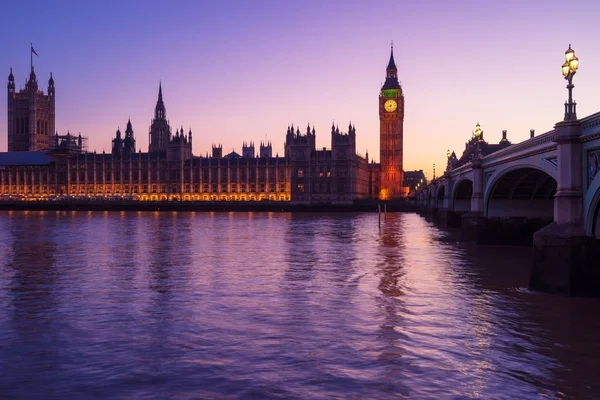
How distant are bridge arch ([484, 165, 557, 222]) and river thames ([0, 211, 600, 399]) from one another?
10887 mm

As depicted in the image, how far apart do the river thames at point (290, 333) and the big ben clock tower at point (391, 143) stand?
Answer: 142m

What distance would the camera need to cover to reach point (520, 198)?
38500 millimetres

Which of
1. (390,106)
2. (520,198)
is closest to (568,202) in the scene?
(520,198)

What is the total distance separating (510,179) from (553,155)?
47.0ft

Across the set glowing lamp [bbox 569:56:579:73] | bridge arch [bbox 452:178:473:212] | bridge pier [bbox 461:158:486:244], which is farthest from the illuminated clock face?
glowing lamp [bbox 569:56:579:73]

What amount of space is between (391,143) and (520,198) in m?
133

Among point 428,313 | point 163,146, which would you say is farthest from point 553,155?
point 163,146

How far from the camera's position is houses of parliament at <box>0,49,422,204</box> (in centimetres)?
14800

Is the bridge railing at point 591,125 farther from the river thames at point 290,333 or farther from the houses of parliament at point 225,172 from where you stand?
the houses of parliament at point 225,172

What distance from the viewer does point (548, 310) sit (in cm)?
1683

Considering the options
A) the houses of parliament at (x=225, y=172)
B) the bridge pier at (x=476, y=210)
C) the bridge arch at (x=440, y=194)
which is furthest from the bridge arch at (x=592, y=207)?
the houses of parliament at (x=225, y=172)

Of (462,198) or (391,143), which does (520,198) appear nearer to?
(462,198)

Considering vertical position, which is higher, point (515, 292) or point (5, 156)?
point (5, 156)

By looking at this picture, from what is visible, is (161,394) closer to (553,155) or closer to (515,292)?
(515,292)
